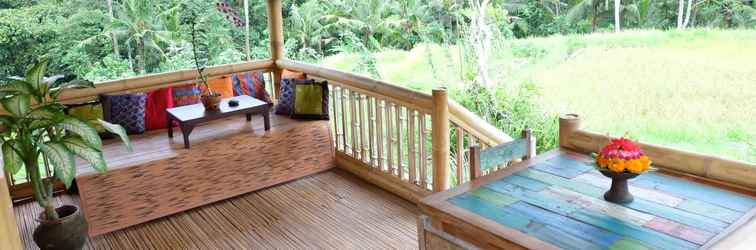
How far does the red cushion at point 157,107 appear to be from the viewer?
4.41 metres

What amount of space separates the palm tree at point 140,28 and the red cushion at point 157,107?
593 centimetres

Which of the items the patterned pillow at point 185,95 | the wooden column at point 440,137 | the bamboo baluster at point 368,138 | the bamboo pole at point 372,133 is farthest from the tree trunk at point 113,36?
the wooden column at point 440,137

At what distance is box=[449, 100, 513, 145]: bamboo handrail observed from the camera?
3.24 metres

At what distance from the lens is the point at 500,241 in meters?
1.83

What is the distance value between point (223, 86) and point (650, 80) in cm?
615

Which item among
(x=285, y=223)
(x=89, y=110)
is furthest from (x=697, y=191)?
(x=89, y=110)

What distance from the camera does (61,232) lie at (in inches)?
123

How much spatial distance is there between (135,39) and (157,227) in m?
7.42

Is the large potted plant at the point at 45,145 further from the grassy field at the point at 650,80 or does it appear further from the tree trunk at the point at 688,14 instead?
the tree trunk at the point at 688,14

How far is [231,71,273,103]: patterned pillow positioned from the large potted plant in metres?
1.69

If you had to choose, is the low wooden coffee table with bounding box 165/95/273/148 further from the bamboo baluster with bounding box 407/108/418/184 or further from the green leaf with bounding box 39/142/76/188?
the bamboo baluster with bounding box 407/108/418/184

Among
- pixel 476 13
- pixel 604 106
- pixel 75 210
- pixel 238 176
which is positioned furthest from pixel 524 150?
pixel 604 106

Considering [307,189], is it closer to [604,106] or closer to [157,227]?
[157,227]

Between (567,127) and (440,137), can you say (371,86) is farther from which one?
(567,127)
